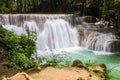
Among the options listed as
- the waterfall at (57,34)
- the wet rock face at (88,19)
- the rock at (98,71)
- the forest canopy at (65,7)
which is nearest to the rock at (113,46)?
the waterfall at (57,34)

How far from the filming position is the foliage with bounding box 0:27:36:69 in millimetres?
7800

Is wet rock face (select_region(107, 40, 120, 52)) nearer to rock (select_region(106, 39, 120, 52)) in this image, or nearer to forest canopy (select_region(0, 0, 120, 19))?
rock (select_region(106, 39, 120, 52))

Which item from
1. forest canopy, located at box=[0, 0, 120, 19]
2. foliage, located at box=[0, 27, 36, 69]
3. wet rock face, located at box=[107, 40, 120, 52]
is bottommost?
wet rock face, located at box=[107, 40, 120, 52]

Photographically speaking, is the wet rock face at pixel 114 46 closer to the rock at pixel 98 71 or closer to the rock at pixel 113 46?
the rock at pixel 113 46

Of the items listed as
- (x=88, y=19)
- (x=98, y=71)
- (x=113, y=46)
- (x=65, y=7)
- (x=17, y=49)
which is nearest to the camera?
(x=98, y=71)

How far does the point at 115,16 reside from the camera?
16141 mm

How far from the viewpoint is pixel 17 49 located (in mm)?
8398

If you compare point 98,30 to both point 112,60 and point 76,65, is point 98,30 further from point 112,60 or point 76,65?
point 76,65

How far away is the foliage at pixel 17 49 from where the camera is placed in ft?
25.6

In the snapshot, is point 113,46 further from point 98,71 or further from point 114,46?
point 98,71

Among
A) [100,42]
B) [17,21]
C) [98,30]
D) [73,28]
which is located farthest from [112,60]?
[17,21]

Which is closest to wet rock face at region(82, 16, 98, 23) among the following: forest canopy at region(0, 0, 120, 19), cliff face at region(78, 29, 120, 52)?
forest canopy at region(0, 0, 120, 19)

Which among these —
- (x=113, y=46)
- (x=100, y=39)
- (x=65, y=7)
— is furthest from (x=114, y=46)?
(x=65, y=7)

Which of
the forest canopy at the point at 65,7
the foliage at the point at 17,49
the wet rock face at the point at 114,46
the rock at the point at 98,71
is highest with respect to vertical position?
the forest canopy at the point at 65,7
